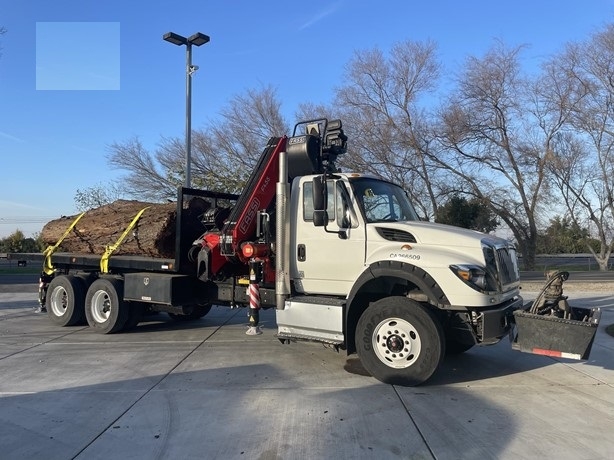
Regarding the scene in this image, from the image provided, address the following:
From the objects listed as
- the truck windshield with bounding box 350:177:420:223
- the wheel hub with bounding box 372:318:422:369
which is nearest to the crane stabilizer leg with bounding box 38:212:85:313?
the truck windshield with bounding box 350:177:420:223

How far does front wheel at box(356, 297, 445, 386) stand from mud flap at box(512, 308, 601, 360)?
0.90 m

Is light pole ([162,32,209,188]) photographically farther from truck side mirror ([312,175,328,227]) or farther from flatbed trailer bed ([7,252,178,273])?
truck side mirror ([312,175,328,227])

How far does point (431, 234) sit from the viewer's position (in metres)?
6.45

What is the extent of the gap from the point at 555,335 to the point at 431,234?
5.86 feet

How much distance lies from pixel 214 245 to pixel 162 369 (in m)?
2.17

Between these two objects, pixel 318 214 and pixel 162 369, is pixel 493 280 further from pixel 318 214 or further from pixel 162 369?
pixel 162 369

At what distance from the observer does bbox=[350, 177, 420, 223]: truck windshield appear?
6906 millimetres

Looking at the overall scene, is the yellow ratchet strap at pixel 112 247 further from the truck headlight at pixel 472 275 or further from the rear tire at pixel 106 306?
the truck headlight at pixel 472 275

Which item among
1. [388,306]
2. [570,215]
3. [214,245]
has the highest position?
[570,215]

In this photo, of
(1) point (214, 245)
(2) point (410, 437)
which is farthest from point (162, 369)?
(2) point (410, 437)

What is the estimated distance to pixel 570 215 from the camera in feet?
118

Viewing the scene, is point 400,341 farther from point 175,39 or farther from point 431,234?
point 175,39

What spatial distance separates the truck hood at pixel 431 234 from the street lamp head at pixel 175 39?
37.1 ft

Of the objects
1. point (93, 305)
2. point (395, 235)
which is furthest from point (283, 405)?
point (93, 305)
